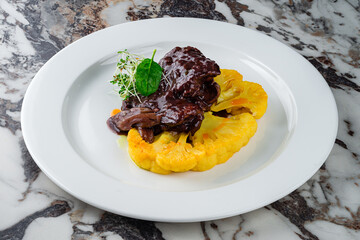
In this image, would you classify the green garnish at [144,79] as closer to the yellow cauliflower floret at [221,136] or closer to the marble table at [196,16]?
the yellow cauliflower floret at [221,136]

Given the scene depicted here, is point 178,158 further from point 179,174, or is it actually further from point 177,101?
point 177,101

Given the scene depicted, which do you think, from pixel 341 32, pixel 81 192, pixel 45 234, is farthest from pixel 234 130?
pixel 341 32

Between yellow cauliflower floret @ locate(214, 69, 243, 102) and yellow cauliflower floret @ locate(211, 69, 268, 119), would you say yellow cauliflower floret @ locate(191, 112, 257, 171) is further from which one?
yellow cauliflower floret @ locate(214, 69, 243, 102)

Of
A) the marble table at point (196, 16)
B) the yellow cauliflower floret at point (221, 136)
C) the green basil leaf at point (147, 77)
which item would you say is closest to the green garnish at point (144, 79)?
the green basil leaf at point (147, 77)

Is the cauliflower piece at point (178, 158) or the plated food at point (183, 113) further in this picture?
the plated food at point (183, 113)

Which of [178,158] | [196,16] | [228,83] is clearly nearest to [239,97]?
[228,83]
